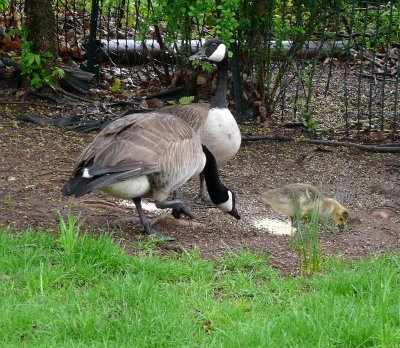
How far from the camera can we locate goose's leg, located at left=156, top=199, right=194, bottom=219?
6.28 m

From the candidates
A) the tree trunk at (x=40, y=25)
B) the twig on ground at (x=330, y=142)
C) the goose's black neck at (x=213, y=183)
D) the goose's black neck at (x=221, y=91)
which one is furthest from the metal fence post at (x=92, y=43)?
the goose's black neck at (x=213, y=183)

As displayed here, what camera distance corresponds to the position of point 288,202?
6.38m

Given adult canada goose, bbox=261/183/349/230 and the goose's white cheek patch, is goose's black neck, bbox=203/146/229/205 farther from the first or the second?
the goose's white cheek patch

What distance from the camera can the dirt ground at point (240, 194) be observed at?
236 inches

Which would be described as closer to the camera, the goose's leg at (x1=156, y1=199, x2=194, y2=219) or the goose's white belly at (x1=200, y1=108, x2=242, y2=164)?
the goose's leg at (x1=156, y1=199, x2=194, y2=219)

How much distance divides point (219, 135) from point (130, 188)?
1.57 meters

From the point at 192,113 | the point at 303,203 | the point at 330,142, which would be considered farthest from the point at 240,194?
the point at 330,142

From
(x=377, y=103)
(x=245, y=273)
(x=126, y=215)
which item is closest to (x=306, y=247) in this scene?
(x=245, y=273)

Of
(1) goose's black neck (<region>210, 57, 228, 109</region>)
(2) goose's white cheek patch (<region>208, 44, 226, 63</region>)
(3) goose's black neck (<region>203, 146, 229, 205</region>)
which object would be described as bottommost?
(3) goose's black neck (<region>203, 146, 229, 205</region>)

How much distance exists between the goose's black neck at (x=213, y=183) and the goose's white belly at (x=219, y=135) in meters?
0.50

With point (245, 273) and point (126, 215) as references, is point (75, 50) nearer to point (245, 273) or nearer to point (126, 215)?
point (126, 215)

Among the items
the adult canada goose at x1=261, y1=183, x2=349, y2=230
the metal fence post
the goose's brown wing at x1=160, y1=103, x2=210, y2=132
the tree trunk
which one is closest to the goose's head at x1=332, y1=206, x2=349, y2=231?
the adult canada goose at x1=261, y1=183, x2=349, y2=230

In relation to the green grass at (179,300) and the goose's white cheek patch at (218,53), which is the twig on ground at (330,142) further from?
the green grass at (179,300)

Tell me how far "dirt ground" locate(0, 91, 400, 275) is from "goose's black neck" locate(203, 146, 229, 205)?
0.24m
